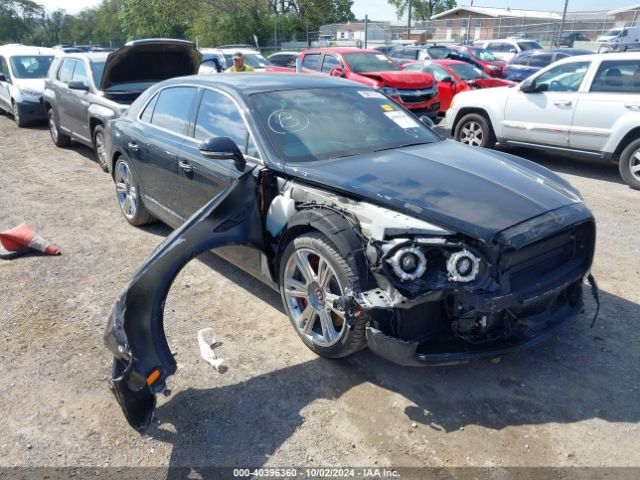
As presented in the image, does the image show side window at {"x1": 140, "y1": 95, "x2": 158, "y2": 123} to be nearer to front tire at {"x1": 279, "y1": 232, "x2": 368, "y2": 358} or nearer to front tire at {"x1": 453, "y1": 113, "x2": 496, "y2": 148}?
front tire at {"x1": 279, "y1": 232, "x2": 368, "y2": 358}

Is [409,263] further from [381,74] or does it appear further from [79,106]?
[381,74]

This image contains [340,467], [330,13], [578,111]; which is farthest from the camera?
[330,13]

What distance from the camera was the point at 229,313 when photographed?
409cm

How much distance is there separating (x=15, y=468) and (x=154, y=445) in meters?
0.67

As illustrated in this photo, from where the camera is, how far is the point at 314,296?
3361 millimetres

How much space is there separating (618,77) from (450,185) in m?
5.49

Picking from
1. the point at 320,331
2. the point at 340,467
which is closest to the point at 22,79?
the point at 320,331

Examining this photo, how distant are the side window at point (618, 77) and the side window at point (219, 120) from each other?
570 cm

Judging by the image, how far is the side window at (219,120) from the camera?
12.9ft

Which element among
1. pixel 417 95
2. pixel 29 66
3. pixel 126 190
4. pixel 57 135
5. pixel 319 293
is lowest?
pixel 57 135

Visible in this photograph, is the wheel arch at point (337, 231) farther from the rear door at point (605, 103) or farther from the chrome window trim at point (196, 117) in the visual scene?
the rear door at point (605, 103)

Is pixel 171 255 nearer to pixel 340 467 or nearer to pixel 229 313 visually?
pixel 229 313

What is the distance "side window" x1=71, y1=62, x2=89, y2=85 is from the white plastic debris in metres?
6.30

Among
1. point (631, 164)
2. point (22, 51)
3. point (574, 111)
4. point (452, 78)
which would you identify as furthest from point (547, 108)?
point (22, 51)
